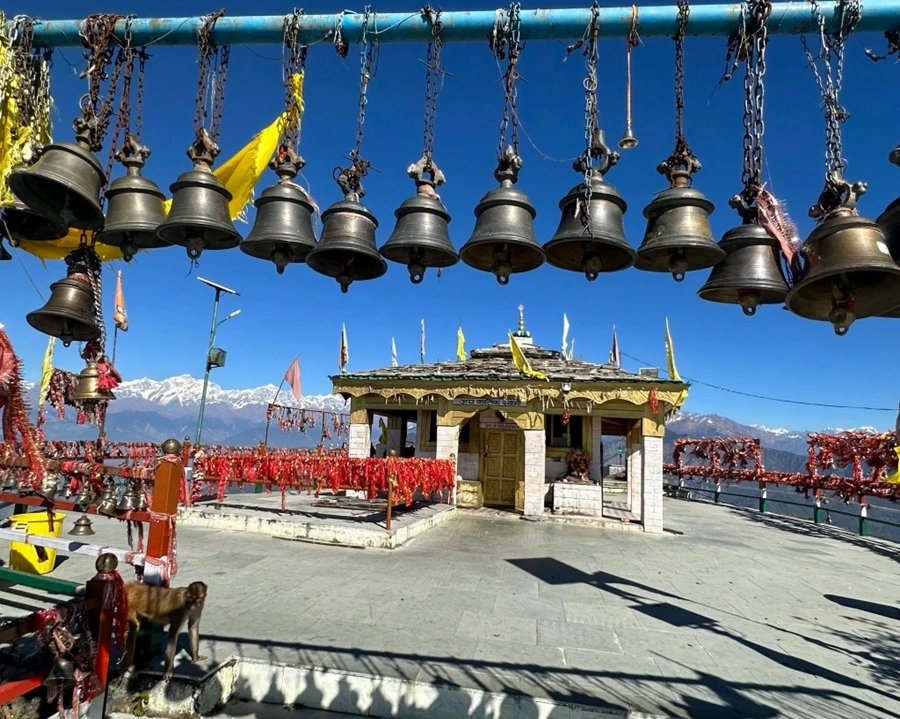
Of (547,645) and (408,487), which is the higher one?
(408,487)

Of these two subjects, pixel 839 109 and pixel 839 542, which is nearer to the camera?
pixel 839 109

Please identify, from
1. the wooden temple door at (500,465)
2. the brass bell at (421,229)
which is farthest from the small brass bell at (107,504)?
the wooden temple door at (500,465)

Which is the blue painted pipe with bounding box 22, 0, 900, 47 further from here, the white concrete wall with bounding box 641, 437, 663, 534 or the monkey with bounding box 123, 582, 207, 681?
the white concrete wall with bounding box 641, 437, 663, 534

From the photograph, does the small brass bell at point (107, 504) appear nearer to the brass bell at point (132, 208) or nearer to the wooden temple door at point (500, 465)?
the brass bell at point (132, 208)

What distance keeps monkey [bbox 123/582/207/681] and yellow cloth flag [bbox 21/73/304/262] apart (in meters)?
3.69

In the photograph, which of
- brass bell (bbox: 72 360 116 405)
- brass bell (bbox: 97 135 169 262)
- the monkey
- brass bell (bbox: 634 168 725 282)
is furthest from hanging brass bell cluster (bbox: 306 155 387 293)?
the monkey

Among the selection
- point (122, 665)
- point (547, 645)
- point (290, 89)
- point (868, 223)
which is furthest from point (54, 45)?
point (547, 645)

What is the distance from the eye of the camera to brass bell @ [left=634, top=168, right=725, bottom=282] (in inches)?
141

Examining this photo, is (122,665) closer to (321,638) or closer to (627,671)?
(321,638)

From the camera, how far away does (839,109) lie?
11.7ft

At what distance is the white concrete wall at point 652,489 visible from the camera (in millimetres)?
15938

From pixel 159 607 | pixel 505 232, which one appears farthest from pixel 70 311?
pixel 505 232

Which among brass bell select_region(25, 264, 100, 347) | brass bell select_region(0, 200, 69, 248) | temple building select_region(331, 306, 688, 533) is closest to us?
brass bell select_region(0, 200, 69, 248)

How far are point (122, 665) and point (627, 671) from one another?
205 inches
